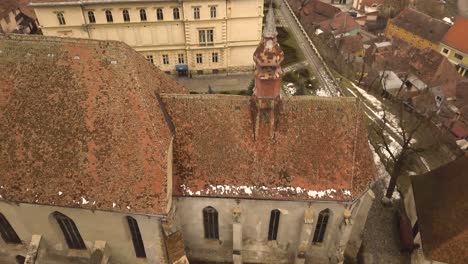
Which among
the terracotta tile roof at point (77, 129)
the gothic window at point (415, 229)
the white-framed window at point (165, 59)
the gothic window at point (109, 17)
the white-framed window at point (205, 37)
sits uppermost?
the terracotta tile roof at point (77, 129)

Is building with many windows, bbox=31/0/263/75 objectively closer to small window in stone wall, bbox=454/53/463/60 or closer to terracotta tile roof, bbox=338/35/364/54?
terracotta tile roof, bbox=338/35/364/54

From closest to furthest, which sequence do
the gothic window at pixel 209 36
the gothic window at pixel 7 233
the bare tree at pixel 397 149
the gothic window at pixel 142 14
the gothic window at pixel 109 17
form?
→ the gothic window at pixel 7 233
the bare tree at pixel 397 149
the gothic window at pixel 109 17
the gothic window at pixel 142 14
the gothic window at pixel 209 36

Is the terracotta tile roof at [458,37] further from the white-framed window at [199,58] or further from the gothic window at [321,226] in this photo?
the gothic window at [321,226]

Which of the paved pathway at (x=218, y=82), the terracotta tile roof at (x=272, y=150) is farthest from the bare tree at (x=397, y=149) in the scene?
the paved pathway at (x=218, y=82)

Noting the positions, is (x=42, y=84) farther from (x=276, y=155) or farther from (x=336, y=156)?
(x=336, y=156)

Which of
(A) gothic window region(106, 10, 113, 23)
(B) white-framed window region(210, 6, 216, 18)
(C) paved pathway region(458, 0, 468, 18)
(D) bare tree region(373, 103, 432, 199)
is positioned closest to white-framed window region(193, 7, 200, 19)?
(B) white-framed window region(210, 6, 216, 18)

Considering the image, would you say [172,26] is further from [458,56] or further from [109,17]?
[458,56]
